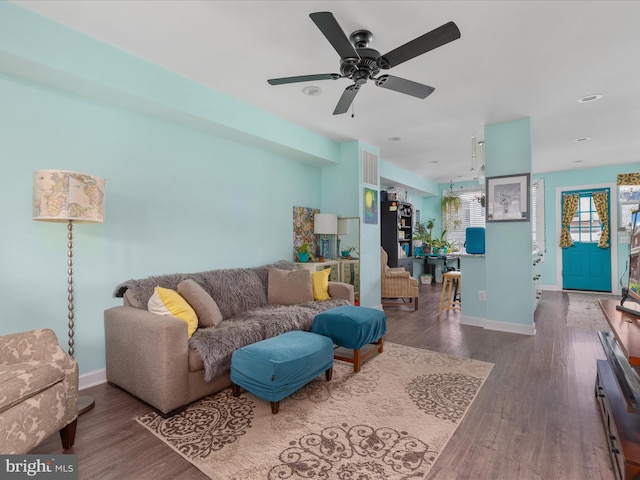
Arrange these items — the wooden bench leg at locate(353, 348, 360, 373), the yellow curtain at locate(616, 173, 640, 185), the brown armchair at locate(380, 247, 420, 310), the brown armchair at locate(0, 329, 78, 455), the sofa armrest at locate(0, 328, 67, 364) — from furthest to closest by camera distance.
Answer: the yellow curtain at locate(616, 173, 640, 185) < the brown armchair at locate(380, 247, 420, 310) < the wooden bench leg at locate(353, 348, 360, 373) < the sofa armrest at locate(0, 328, 67, 364) < the brown armchair at locate(0, 329, 78, 455)

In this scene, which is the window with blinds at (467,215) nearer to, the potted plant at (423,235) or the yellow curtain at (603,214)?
the potted plant at (423,235)

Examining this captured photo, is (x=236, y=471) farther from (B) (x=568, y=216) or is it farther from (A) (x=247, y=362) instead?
(B) (x=568, y=216)

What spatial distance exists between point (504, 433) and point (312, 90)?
3165 millimetres

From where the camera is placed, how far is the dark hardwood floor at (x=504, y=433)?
5.31 ft

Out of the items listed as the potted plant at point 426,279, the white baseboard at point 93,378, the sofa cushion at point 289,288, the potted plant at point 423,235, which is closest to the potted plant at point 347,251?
the sofa cushion at point 289,288

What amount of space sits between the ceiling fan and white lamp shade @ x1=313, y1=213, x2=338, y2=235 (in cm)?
209

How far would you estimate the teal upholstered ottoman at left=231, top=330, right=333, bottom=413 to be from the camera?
2068 millimetres

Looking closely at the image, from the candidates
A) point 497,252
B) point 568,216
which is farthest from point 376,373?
point 568,216

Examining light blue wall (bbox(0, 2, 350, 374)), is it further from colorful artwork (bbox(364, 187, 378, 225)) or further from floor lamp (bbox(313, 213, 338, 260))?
colorful artwork (bbox(364, 187, 378, 225))

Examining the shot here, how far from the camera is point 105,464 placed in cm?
167

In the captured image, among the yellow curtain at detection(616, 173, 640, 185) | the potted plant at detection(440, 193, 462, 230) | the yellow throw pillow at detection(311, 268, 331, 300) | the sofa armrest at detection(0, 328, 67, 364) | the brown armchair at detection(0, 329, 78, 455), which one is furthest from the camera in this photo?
the potted plant at detection(440, 193, 462, 230)

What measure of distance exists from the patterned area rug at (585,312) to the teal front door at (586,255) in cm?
28

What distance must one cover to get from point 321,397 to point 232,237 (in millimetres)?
2141

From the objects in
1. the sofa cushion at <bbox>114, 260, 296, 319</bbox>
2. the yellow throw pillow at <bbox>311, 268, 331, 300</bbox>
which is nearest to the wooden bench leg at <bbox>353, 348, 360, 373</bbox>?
the yellow throw pillow at <bbox>311, 268, 331, 300</bbox>
